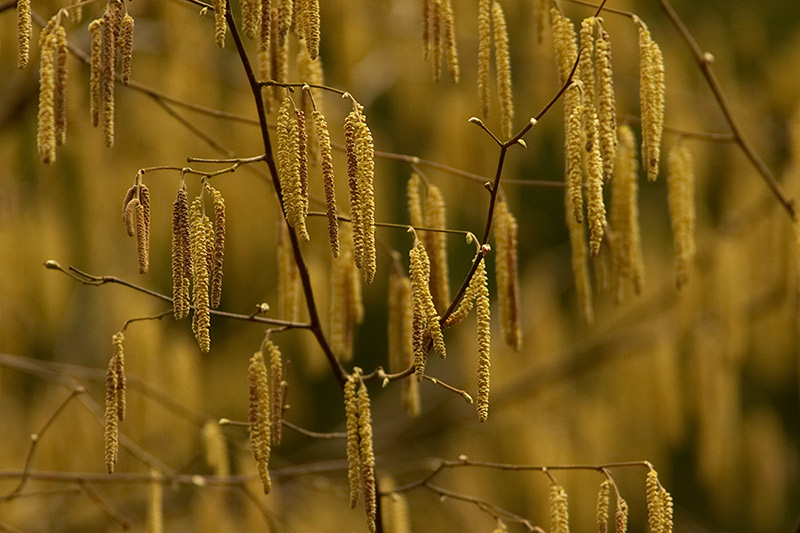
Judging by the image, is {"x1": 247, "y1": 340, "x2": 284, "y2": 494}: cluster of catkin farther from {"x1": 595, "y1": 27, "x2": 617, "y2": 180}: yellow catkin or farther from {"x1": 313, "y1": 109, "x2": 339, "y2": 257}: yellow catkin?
{"x1": 595, "y1": 27, "x2": 617, "y2": 180}: yellow catkin

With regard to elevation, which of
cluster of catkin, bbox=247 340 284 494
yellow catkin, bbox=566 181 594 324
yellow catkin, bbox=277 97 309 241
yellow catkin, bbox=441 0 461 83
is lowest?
cluster of catkin, bbox=247 340 284 494

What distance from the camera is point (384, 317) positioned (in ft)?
14.3

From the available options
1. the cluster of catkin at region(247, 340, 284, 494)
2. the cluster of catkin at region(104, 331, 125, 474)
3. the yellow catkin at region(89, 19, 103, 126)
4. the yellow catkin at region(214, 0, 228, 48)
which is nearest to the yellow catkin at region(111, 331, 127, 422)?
the cluster of catkin at region(104, 331, 125, 474)

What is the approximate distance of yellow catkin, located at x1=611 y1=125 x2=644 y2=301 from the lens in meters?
1.45

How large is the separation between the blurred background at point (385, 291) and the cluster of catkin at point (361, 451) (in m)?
0.62

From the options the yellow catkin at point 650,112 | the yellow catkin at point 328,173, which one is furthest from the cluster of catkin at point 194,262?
the yellow catkin at point 650,112

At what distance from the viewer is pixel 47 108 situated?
1025 mm

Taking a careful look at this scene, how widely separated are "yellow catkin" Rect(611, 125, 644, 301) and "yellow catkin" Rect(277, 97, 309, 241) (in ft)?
1.90

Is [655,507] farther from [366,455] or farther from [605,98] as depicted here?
[605,98]

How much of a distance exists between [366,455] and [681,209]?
0.65 metres

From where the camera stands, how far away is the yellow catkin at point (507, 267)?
4.40 feet

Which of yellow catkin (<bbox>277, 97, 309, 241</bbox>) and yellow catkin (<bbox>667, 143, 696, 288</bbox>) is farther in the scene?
yellow catkin (<bbox>667, 143, 696, 288</bbox>)

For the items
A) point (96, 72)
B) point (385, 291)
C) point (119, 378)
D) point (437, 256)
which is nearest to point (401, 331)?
point (437, 256)

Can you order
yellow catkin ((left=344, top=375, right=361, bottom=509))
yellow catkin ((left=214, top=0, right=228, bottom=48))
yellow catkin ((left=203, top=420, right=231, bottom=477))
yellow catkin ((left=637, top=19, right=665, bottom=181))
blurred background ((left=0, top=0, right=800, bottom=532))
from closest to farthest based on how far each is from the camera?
yellow catkin ((left=214, top=0, right=228, bottom=48))
yellow catkin ((left=344, top=375, right=361, bottom=509))
yellow catkin ((left=637, top=19, right=665, bottom=181))
yellow catkin ((left=203, top=420, right=231, bottom=477))
blurred background ((left=0, top=0, right=800, bottom=532))
